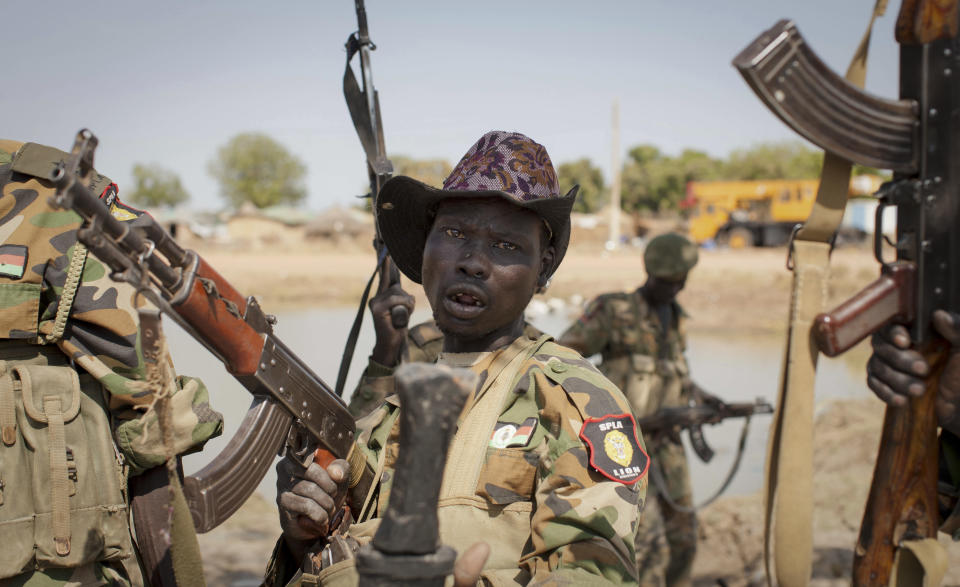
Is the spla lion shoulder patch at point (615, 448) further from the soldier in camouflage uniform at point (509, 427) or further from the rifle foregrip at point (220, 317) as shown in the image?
the rifle foregrip at point (220, 317)

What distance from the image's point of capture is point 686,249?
5.95 m

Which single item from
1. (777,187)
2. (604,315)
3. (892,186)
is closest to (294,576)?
(892,186)

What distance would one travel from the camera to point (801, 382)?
Answer: 2.22 meters

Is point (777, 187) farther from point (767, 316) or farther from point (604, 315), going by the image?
point (604, 315)

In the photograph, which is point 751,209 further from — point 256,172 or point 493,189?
point 256,172

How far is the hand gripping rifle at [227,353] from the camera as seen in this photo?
1.61m

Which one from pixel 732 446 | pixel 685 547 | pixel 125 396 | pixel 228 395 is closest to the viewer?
pixel 125 396

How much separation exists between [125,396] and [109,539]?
495 millimetres

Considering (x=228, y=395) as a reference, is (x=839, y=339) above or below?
above

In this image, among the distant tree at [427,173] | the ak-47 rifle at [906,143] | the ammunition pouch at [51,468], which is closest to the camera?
the ak-47 rifle at [906,143]

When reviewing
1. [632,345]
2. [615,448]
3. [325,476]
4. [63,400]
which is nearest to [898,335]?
[615,448]

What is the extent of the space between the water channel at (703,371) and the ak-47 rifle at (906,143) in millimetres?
3765

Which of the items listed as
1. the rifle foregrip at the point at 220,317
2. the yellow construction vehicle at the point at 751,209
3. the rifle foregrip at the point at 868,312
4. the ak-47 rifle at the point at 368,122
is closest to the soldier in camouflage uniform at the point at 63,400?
the rifle foregrip at the point at 220,317

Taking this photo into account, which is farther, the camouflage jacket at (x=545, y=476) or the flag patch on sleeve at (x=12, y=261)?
the flag patch on sleeve at (x=12, y=261)
